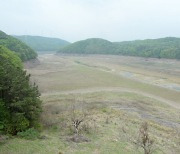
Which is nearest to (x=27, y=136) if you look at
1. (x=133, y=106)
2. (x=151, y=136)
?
(x=151, y=136)

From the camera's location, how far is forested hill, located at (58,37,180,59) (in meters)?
116

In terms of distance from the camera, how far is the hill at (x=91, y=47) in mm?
160462

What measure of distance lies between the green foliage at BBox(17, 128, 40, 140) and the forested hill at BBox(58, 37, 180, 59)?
9046 centimetres

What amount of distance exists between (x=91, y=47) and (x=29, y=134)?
147 metres

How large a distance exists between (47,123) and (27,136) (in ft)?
17.7

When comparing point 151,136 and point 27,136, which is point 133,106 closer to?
point 151,136

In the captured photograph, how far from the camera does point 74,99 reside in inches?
1636

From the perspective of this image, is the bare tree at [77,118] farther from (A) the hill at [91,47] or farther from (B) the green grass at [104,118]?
(A) the hill at [91,47]

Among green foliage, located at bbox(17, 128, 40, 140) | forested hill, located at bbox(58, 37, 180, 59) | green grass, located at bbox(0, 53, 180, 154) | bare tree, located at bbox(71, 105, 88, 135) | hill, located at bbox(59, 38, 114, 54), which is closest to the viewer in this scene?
green grass, located at bbox(0, 53, 180, 154)

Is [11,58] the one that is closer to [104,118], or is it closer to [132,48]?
[104,118]

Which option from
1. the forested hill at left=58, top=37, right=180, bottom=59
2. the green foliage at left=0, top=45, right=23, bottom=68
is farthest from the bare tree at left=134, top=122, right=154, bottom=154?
the forested hill at left=58, top=37, right=180, bottom=59

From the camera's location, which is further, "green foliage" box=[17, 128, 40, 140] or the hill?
the hill

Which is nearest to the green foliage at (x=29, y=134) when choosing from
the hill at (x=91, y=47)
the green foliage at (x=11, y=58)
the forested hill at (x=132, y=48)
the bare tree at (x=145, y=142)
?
the bare tree at (x=145, y=142)

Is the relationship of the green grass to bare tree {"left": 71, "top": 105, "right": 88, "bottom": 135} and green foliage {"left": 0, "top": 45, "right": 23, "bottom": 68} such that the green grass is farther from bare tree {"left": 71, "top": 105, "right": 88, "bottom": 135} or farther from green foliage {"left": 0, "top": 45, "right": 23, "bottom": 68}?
green foliage {"left": 0, "top": 45, "right": 23, "bottom": 68}
